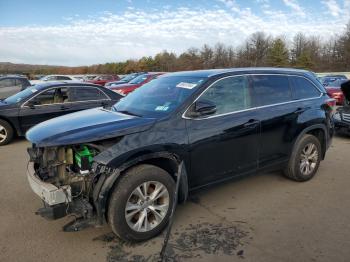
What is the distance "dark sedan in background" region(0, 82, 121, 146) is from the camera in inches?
316

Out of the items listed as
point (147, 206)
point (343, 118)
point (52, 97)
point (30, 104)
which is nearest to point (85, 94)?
point (52, 97)

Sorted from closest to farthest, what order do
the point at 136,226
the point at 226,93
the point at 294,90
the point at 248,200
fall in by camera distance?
the point at 136,226 → the point at 226,93 → the point at 248,200 → the point at 294,90

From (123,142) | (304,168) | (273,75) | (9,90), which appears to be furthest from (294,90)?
(9,90)

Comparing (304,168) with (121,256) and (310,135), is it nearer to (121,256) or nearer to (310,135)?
(310,135)

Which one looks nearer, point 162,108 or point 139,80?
point 162,108

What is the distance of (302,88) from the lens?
16.9 feet

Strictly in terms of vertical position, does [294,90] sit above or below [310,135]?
above

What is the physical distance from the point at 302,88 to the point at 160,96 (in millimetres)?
2397

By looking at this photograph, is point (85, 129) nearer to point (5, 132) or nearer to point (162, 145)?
point (162, 145)

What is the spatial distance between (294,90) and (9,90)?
11579mm

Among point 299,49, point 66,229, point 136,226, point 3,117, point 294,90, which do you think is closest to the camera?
point 66,229

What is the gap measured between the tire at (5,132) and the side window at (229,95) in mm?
6044

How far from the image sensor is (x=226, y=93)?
165 inches

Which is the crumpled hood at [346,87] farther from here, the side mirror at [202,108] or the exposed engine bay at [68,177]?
the exposed engine bay at [68,177]
